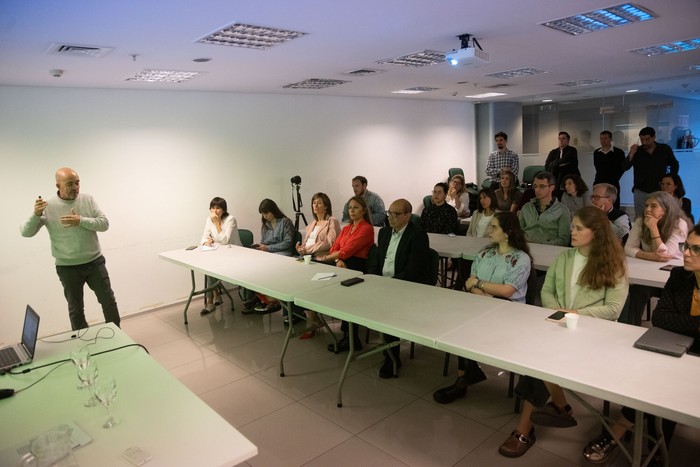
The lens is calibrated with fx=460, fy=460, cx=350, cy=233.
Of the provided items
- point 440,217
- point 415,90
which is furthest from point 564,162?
point 440,217

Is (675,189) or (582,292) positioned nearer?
(582,292)

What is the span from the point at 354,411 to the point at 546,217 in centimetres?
274

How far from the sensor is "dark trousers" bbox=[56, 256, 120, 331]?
162 inches

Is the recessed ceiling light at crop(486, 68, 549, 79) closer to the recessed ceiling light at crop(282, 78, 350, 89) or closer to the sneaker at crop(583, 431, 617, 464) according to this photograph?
the recessed ceiling light at crop(282, 78, 350, 89)

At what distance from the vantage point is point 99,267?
422 cm

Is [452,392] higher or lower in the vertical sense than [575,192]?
lower

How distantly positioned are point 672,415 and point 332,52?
11.6ft

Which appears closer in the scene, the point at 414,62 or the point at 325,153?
the point at 414,62

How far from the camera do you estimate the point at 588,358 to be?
77.5 inches

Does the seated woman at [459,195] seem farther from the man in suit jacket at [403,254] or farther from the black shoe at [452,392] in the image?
the black shoe at [452,392]

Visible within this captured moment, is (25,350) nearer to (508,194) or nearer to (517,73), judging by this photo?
(508,194)

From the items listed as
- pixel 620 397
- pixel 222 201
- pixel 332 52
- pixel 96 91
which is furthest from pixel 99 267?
pixel 620 397

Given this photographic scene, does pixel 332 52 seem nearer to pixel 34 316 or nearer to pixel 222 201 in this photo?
pixel 222 201

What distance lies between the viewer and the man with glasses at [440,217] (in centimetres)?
545
